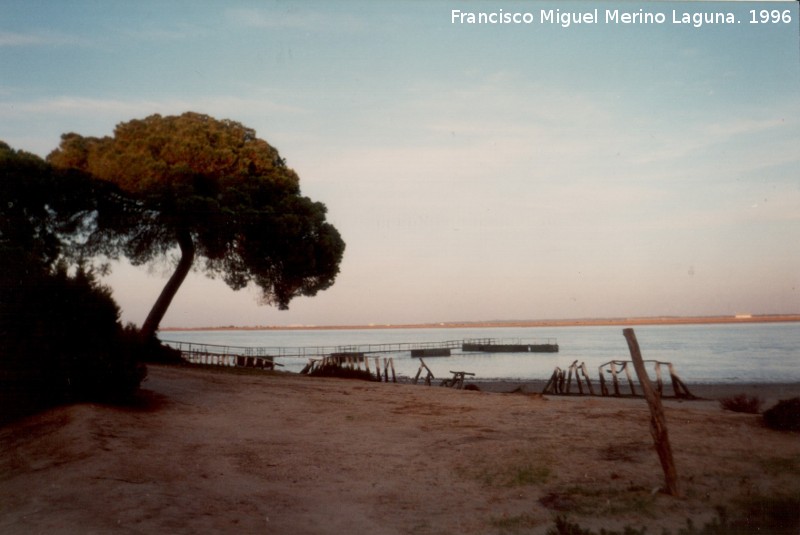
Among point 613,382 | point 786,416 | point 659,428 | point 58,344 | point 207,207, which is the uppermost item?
point 207,207

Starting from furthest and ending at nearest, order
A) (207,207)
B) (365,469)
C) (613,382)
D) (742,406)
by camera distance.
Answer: (613,382) → (207,207) → (742,406) → (365,469)

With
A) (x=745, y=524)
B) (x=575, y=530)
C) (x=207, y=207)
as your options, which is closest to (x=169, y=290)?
(x=207, y=207)

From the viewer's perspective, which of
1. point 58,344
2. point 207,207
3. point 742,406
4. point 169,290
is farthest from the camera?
point 169,290

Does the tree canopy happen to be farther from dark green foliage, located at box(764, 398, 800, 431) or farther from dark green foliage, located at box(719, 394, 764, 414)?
dark green foliage, located at box(764, 398, 800, 431)

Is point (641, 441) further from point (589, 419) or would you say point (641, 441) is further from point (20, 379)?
point (20, 379)

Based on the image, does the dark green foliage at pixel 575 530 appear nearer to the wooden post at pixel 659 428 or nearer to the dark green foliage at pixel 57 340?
the wooden post at pixel 659 428

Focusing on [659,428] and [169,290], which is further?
[169,290]

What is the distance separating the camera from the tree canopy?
1096 inches

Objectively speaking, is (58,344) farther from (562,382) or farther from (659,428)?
(562,382)

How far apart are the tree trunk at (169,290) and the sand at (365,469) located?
14960 mm

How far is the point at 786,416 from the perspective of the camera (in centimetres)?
1255

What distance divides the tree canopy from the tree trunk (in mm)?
46

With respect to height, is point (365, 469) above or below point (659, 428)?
below

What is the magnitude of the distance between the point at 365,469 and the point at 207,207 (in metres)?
19.4
